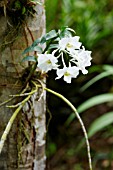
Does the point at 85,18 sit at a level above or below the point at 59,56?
above

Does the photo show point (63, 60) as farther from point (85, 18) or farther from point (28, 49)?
point (85, 18)

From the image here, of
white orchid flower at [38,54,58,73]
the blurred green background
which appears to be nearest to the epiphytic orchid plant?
white orchid flower at [38,54,58,73]

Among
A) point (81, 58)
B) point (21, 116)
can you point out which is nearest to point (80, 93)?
point (21, 116)

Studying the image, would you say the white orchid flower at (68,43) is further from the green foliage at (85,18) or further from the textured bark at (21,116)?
the green foliage at (85,18)

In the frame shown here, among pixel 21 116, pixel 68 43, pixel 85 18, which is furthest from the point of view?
pixel 85 18

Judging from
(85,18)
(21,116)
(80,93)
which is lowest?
(21,116)

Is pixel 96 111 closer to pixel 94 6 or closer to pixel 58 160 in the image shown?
pixel 58 160

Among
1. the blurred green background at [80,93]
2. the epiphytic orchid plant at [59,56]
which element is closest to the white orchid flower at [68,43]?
the epiphytic orchid plant at [59,56]
